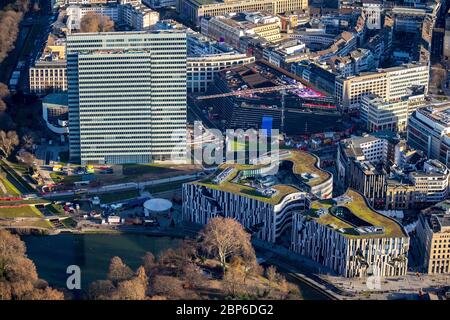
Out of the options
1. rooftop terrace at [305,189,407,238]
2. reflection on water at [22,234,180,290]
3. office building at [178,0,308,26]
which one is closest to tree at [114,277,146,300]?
reflection on water at [22,234,180,290]

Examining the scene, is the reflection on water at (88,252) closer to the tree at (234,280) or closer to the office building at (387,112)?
the tree at (234,280)

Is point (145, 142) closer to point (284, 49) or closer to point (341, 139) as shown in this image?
point (341, 139)

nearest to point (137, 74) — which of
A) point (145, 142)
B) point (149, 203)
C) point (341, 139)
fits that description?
point (145, 142)

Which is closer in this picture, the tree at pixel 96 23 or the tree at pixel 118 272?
the tree at pixel 118 272

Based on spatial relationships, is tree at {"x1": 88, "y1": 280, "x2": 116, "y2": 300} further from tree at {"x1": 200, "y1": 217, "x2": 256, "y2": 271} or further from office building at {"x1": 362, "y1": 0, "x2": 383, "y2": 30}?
office building at {"x1": 362, "y1": 0, "x2": 383, "y2": 30}

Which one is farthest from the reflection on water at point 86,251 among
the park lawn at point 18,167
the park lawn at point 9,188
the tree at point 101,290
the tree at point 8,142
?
the tree at point 8,142
